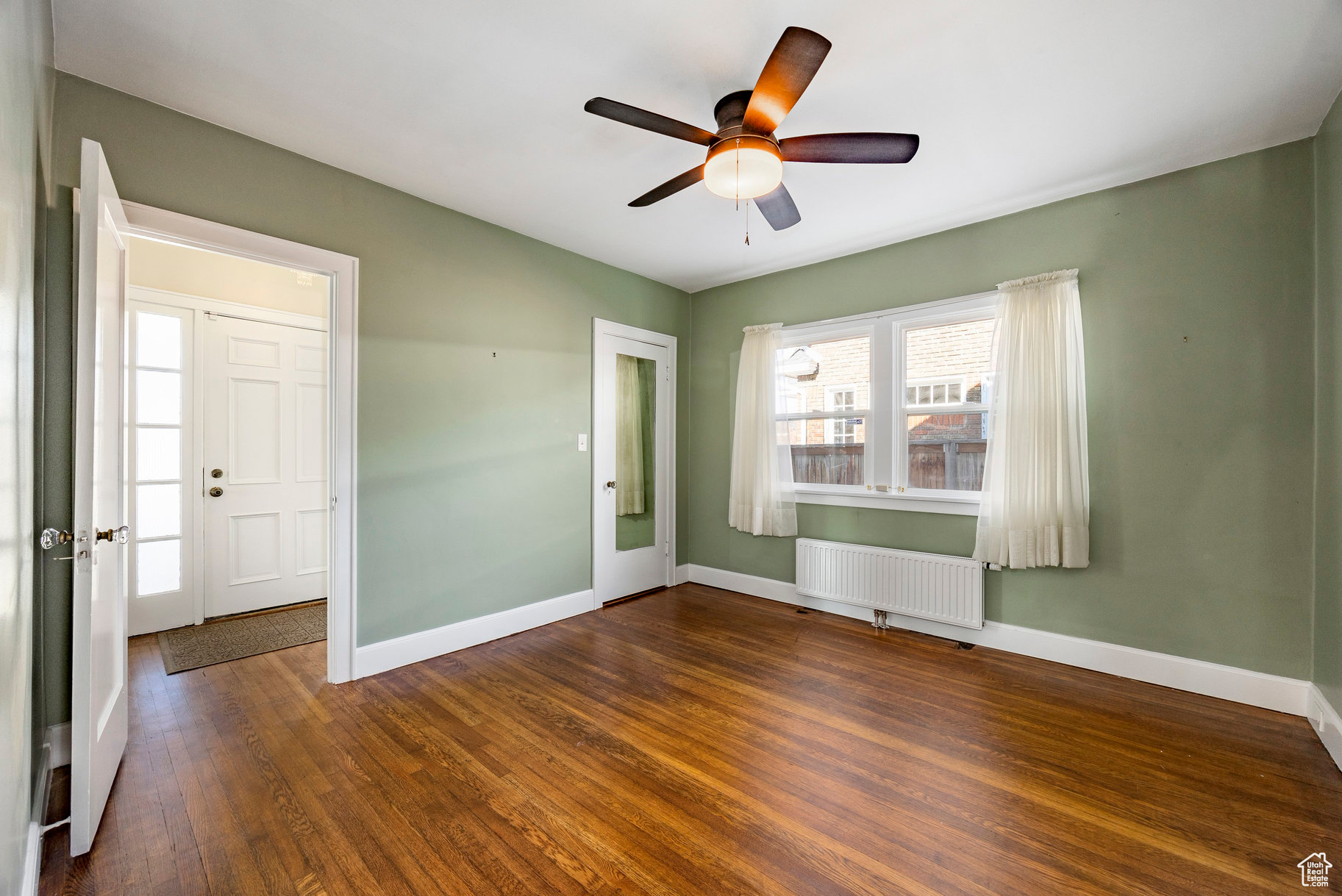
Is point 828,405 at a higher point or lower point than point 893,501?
higher

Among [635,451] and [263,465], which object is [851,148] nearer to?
[635,451]

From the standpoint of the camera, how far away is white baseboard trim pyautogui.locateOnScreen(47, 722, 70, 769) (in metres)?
2.19

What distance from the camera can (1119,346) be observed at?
3.13 m

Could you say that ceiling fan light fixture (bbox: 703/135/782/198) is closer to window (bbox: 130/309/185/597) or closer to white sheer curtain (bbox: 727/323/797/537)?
white sheer curtain (bbox: 727/323/797/537)

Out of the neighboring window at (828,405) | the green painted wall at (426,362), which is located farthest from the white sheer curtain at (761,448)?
the green painted wall at (426,362)

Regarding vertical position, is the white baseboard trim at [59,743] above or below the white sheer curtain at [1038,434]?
below

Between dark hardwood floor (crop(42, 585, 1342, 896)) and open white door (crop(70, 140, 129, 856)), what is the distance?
0.26 metres

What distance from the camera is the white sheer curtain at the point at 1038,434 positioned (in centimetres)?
318

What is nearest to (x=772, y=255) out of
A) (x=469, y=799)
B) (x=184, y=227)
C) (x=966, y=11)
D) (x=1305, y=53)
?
(x=966, y=11)

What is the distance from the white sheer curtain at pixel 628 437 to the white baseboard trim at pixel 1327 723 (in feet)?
13.2

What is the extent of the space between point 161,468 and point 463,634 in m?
2.42

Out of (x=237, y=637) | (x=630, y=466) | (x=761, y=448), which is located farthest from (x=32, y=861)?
(x=761, y=448)

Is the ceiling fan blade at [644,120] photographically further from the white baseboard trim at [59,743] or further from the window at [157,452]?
the window at [157,452]

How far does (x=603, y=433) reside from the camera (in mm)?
4535
